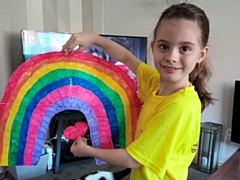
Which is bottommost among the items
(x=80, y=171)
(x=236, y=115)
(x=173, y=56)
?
(x=80, y=171)

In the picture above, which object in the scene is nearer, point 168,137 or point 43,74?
point 168,137

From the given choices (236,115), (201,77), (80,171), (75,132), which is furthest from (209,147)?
(75,132)

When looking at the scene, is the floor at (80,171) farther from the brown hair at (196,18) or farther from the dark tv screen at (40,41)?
the brown hair at (196,18)

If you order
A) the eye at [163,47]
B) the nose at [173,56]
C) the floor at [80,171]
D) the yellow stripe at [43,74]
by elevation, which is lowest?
the floor at [80,171]

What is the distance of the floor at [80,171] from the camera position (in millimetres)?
1864

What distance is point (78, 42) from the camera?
0.73 meters

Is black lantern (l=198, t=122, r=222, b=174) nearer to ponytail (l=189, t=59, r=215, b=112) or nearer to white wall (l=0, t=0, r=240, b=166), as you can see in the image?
white wall (l=0, t=0, r=240, b=166)

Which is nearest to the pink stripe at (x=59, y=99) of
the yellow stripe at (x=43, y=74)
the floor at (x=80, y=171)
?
the yellow stripe at (x=43, y=74)

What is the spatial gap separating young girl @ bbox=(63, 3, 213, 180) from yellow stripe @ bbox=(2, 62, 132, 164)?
13cm

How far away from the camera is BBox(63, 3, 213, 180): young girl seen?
575 mm

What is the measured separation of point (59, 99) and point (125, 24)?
6.18ft

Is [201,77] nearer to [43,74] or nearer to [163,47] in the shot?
[163,47]

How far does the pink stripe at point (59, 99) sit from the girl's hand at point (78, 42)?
4.4 inches

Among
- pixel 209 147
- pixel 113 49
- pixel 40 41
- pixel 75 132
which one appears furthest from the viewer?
pixel 209 147
